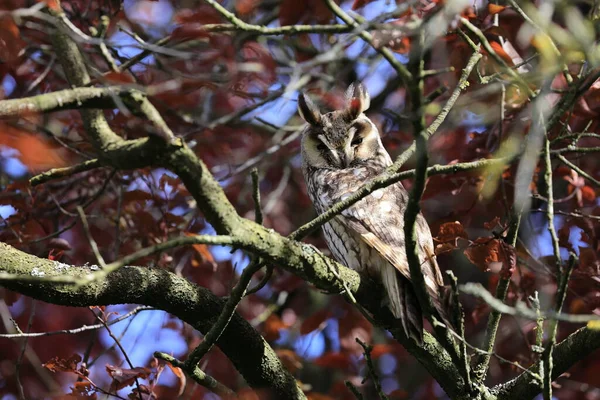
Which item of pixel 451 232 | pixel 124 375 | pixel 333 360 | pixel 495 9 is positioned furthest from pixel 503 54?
pixel 333 360

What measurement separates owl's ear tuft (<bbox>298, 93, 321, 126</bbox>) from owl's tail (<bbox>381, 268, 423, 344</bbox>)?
127cm

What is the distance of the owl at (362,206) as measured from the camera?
319 centimetres

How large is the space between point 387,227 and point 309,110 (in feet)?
3.48

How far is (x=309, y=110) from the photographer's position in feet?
14.2

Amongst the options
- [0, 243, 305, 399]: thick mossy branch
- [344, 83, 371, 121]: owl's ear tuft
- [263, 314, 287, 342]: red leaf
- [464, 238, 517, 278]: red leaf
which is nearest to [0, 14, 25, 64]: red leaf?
[0, 243, 305, 399]: thick mossy branch

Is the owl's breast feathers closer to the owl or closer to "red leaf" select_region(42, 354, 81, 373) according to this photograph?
the owl

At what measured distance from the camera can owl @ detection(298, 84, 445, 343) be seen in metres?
3.19

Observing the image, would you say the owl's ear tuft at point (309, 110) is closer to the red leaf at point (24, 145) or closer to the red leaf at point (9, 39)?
the red leaf at point (9, 39)

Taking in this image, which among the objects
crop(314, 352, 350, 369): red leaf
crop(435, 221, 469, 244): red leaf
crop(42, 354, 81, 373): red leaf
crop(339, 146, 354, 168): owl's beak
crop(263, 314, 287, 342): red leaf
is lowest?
crop(42, 354, 81, 373): red leaf

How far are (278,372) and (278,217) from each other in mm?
3128

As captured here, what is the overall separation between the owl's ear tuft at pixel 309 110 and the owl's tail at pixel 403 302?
1.27m

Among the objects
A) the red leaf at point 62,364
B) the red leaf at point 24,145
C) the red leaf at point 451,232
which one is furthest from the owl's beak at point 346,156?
the red leaf at point 24,145

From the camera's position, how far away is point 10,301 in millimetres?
3463

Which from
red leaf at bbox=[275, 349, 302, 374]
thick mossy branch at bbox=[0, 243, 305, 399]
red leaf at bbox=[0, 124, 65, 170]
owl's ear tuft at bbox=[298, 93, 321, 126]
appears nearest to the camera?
red leaf at bbox=[0, 124, 65, 170]
